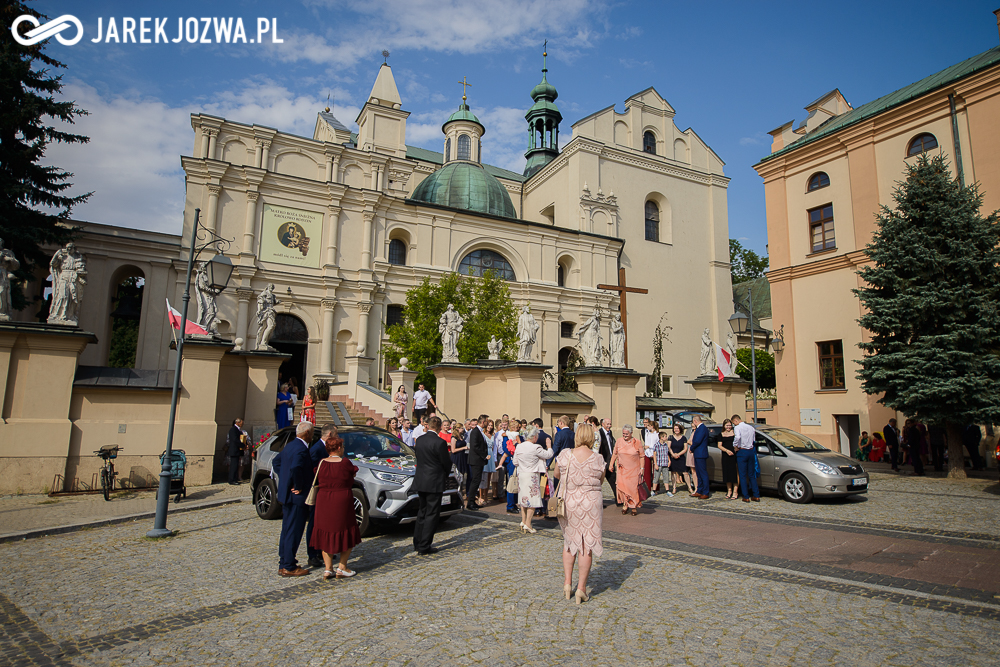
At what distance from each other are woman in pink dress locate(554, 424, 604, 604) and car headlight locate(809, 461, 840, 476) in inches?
292

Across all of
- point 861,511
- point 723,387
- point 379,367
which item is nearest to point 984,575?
point 861,511

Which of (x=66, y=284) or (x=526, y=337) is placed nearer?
(x=66, y=284)

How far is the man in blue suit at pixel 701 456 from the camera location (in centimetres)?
1174

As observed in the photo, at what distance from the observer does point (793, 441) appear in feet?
38.8

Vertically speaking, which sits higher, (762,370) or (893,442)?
(762,370)

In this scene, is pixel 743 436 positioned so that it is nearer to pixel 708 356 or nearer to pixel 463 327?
pixel 708 356

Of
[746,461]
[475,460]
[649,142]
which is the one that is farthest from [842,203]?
[649,142]

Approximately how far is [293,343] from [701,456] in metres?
21.9

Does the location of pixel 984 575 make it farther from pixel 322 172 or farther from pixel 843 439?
pixel 322 172

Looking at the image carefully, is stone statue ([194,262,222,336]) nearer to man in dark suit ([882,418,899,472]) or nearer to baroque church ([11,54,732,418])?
baroque church ([11,54,732,418])

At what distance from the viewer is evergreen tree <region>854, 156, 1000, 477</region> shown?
1421cm

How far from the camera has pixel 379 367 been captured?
29.1 metres

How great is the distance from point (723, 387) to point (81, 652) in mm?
21446

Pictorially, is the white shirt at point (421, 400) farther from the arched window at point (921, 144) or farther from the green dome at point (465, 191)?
the green dome at point (465, 191)
